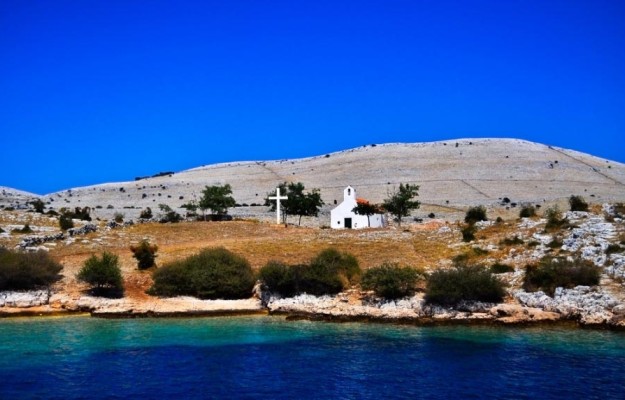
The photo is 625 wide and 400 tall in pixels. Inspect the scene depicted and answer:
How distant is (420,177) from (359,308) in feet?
278

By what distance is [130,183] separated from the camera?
127 metres

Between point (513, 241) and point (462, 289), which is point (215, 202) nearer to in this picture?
point (513, 241)

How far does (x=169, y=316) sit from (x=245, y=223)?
26045 millimetres

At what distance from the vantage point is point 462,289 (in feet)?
103

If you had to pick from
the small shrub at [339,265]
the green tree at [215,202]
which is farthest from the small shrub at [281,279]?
the green tree at [215,202]

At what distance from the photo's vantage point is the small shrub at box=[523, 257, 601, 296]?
31.9 metres

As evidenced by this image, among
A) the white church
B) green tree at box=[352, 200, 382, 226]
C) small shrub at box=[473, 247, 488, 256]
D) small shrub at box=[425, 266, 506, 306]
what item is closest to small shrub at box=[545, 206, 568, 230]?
small shrub at box=[473, 247, 488, 256]

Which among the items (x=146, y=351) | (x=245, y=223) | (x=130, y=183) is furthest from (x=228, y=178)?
(x=146, y=351)

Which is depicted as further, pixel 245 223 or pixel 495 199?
pixel 495 199

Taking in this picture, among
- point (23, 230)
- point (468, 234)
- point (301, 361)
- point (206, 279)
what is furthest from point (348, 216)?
point (301, 361)

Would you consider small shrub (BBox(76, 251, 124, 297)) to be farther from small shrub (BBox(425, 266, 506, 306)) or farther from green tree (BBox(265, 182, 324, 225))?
green tree (BBox(265, 182, 324, 225))

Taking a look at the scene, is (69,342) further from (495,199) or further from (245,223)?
(495,199)

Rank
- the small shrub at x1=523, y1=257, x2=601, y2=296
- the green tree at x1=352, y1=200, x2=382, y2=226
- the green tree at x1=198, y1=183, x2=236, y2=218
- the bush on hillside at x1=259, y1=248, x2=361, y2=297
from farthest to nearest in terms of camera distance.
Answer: the green tree at x1=198, y1=183, x2=236, y2=218 → the green tree at x1=352, y1=200, x2=382, y2=226 → the bush on hillside at x1=259, y1=248, x2=361, y2=297 → the small shrub at x1=523, y1=257, x2=601, y2=296

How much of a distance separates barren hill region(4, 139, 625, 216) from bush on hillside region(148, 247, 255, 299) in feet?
167
